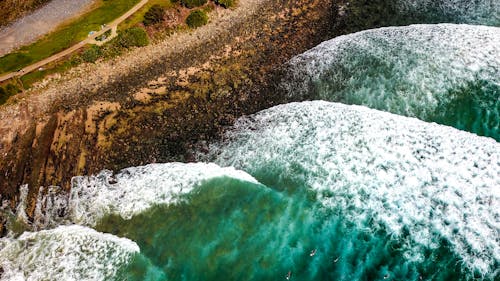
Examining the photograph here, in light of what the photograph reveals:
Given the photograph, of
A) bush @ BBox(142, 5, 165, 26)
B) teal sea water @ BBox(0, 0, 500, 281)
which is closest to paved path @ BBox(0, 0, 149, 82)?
bush @ BBox(142, 5, 165, 26)

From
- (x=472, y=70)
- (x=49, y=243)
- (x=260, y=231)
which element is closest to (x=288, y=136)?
(x=260, y=231)

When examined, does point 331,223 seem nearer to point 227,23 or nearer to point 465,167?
point 465,167

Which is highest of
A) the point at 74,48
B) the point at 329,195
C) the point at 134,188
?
the point at 74,48

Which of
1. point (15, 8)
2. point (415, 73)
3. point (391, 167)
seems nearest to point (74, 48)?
point (15, 8)

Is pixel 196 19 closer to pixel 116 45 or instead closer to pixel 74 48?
pixel 116 45

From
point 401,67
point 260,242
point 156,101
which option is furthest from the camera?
point 156,101

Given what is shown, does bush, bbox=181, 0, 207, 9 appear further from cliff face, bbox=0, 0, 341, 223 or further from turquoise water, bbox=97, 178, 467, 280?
turquoise water, bbox=97, 178, 467, 280
